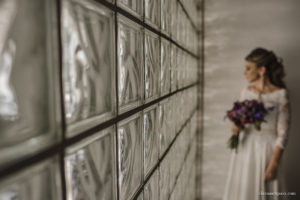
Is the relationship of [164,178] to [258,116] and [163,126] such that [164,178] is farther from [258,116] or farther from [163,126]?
[258,116]

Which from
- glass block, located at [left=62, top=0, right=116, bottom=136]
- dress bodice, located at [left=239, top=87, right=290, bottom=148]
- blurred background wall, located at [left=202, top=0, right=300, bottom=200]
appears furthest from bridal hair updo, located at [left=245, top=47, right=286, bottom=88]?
glass block, located at [left=62, top=0, right=116, bottom=136]

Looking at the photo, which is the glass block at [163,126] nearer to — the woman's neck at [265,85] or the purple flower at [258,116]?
the purple flower at [258,116]

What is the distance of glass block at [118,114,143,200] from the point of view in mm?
565

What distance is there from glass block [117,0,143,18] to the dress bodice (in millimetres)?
1393

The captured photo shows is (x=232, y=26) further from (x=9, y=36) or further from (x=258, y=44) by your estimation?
(x=9, y=36)

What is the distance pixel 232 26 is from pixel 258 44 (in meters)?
0.26

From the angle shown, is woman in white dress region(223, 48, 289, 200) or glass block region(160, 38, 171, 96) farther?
woman in white dress region(223, 48, 289, 200)

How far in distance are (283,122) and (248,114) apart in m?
0.22

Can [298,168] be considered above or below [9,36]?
below

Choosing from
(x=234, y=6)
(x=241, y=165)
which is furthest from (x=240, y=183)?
(x=234, y=6)

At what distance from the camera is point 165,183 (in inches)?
40.3

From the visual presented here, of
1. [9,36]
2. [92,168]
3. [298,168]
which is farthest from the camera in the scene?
[298,168]

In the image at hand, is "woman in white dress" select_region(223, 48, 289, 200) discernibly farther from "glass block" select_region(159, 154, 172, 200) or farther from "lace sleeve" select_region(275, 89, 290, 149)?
"glass block" select_region(159, 154, 172, 200)

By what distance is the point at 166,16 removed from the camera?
0.99 metres
